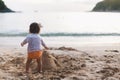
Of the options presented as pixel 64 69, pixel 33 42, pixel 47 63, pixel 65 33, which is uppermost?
pixel 33 42

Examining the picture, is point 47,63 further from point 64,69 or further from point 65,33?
point 65,33

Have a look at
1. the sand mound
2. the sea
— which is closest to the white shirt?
the sand mound

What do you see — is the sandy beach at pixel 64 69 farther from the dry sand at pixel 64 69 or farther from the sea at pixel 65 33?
the sea at pixel 65 33

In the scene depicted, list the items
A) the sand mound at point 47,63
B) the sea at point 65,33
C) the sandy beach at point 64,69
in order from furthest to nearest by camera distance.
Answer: the sea at point 65,33
the sand mound at point 47,63
the sandy beach at point 64,69

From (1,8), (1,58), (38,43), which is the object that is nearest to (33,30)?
(38,43)

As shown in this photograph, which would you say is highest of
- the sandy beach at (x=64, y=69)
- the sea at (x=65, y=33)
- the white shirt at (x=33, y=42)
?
the white shirt at (x=33, y=42)

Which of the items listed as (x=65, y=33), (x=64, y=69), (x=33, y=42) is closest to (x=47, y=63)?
(x=64, y=69)

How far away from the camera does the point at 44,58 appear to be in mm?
11148

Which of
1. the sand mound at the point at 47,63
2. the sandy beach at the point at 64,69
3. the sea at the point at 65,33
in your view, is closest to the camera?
the sandy beach at the point at 64,69

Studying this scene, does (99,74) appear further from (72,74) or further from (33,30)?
(33,30)

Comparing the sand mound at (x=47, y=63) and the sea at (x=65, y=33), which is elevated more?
the sand mound at (x=47, y=63)

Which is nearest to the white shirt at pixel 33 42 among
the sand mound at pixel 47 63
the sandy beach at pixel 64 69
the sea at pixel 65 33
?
the sandy beach at pixel 64 69

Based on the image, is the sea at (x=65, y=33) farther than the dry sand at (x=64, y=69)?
Yes

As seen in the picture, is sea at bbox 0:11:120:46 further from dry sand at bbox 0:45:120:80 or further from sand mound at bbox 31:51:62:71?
sand mound at bbox 31:51:62:71
